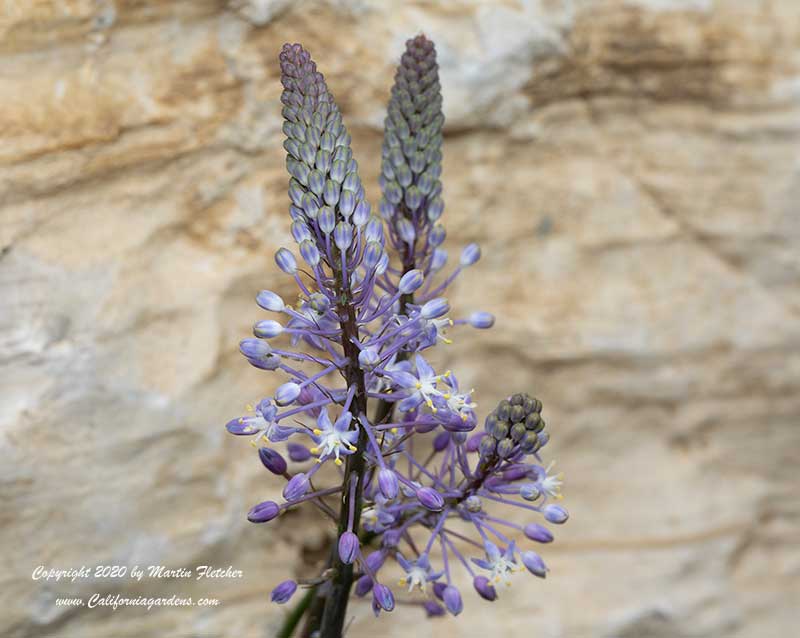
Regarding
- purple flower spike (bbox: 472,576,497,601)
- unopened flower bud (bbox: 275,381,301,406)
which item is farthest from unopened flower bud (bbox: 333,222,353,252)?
purple flower spike (bbox: 472,576,497,601)

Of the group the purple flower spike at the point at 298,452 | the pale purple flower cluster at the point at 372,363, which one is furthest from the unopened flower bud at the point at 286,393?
the purple flower spike at the point at 298,452

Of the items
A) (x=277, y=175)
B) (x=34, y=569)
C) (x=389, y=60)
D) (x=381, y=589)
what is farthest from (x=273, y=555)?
(x=389, y=60)

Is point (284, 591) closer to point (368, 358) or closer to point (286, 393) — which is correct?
point (286, 393)

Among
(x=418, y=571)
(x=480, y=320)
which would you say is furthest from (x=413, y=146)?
(x=418, y=571)

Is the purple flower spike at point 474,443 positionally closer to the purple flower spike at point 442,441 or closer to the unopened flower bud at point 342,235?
the purple flower spike at point 442,441

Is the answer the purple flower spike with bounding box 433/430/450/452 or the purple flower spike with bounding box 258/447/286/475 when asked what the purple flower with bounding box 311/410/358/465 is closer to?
the purple flower spike with bounding box 258/447/286/475
